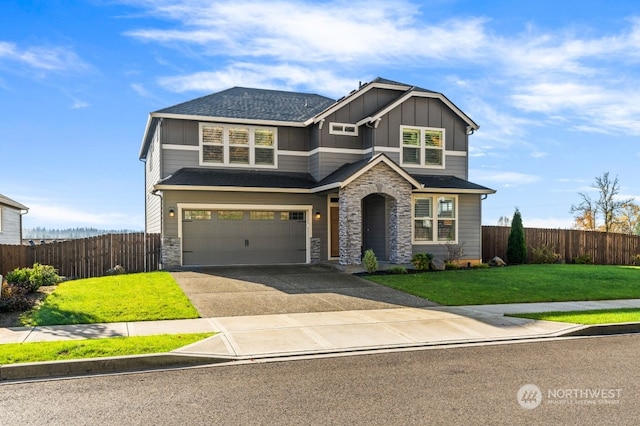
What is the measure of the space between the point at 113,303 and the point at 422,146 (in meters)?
14.5

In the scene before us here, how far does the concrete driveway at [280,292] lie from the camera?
12.3m

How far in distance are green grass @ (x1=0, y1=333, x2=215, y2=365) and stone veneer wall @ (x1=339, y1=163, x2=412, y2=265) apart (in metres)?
10.8

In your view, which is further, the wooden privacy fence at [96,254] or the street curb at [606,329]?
the wooden privacy fence at [96,254]

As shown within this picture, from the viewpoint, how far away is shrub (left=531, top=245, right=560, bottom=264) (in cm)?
2438

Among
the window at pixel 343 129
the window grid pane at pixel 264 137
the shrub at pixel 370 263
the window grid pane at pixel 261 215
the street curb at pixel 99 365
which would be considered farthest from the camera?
the window grid pane at pixel 264 137

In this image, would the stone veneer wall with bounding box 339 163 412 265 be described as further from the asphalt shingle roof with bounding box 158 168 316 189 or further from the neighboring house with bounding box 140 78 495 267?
the asphalt shingle roof with bounding box 158 168 316 189

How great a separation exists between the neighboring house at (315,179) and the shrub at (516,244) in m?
2.08

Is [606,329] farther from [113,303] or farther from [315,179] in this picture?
[315,179]

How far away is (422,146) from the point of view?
22.3m

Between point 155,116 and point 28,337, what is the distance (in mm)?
12926

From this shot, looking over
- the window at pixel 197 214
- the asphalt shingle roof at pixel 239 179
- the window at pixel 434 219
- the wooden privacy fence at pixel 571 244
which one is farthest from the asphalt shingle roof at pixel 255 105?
the wooden privacy fence at pixel 571 244

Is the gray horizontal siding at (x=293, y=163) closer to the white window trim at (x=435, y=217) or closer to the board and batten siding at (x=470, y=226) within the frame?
the white window trim at (x=435, y=217)

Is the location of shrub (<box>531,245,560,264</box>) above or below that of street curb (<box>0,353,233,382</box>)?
above

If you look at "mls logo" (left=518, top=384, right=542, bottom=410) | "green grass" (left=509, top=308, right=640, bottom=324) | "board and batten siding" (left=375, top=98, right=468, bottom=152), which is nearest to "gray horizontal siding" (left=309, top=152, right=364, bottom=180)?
"board and batten siding" (left=375, top=98, right=468, bottom=152)
